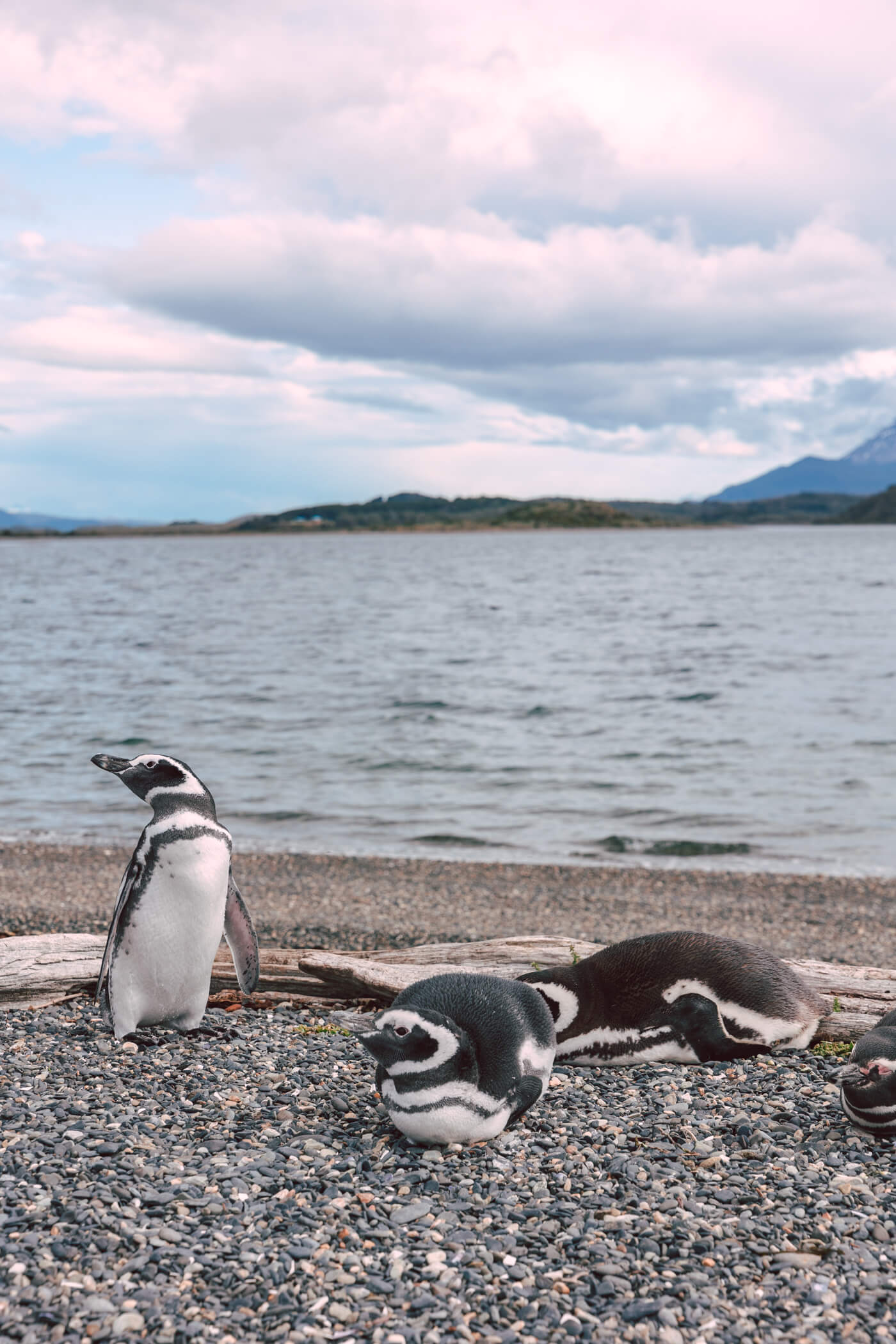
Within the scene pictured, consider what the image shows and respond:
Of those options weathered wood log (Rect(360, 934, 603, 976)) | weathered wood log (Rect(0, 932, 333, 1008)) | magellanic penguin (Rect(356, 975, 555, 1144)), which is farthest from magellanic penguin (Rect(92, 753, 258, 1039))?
magellanic penguin (Rect(356, 975, 555, 1144))

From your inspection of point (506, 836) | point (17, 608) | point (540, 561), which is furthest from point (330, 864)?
point (540, 561)

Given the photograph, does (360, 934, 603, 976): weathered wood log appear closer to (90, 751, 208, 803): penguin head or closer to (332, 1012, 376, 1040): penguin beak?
(332, 1012, 376, 1040): penguin beak

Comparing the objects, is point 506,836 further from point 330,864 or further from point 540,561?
point 540,561

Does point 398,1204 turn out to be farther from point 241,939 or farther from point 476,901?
point 476,901

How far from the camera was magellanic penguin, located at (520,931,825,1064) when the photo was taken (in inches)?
219

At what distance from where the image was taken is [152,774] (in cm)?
608

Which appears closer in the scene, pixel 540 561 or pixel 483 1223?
pixel 483 1223

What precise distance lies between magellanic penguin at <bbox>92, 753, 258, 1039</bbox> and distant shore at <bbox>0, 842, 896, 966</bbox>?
498 cm

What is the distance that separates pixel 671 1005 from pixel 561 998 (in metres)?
0.58

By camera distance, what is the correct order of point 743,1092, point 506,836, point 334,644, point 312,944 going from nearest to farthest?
1. point 743,1092
2. point 312,944
3. point 506,836
4. point 334,644

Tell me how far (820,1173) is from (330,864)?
11832 millimetres

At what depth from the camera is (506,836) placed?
1788 cm

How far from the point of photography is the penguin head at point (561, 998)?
5598 millimetres

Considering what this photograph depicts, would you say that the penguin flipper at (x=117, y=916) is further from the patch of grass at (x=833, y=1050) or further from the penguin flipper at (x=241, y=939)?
the patch of grass at (x=833, y=1050)
